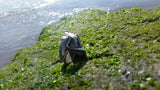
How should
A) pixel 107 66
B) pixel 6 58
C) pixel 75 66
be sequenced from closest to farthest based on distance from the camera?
pixel 107 66 → pixel 75 66 → pixel 6 58

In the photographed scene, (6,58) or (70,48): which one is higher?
(70,48)

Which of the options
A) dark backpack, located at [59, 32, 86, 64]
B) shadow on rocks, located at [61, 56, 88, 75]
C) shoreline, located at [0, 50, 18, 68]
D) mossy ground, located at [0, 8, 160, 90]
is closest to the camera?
mossy ground, located at [0, 8, 160, 90]

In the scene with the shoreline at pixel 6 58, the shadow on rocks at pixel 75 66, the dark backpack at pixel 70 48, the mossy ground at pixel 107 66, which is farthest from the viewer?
the shoreline at pixel 6 58

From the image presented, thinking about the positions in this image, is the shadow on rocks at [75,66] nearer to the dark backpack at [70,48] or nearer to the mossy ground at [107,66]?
the mossy ground at [107,66]

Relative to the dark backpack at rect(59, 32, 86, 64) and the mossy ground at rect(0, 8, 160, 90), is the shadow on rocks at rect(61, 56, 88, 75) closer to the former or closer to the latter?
the mossy ground at rect(0, 8, 160, 90)

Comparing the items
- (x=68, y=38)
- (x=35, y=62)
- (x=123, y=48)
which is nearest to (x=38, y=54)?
(x=35, y=62)

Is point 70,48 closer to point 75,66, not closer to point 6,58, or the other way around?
point 75,66

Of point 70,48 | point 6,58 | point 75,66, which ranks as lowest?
point 6,58

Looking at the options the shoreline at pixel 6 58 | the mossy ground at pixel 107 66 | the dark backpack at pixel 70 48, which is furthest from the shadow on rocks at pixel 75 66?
the shoreline at pixel 6 58

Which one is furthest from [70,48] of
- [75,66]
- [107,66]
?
[107,66]

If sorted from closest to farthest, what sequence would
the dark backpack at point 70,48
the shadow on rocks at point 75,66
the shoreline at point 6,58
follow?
the shadow on rocks at point 75,66 → the dark backpack at point 70,48 → the shoreline at point 6,58

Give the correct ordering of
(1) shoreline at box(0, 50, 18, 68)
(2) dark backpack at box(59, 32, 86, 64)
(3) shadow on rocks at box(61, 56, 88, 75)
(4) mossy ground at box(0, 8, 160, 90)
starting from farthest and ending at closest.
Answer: (1) shoreline at box(0, 50, 18, 68)
(2) dark backpack at box(59, 32, 86, 64)
(3) shadow on rocks at box(61, 56, 88, 75)
(4) mossy ground at box(0, 8, 160, 90)

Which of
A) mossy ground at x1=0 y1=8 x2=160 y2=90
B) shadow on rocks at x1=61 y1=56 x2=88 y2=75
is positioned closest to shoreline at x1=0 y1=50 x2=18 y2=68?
mossy ground at x1=0 y1=8 x2=160 y2=90

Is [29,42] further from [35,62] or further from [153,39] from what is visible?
[153,39]
